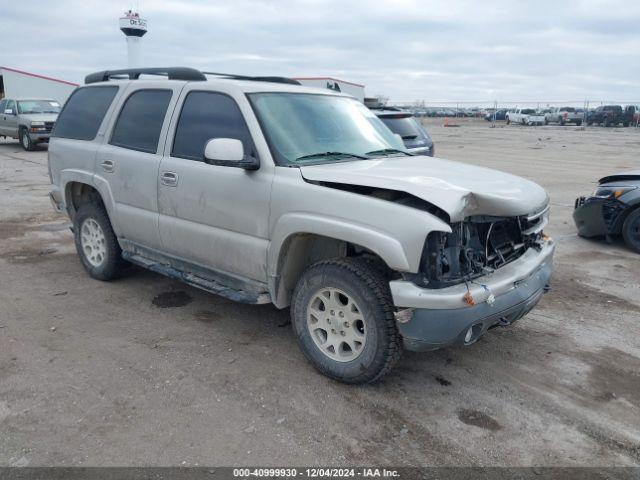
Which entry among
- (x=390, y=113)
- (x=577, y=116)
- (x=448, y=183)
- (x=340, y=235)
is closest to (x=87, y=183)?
(x=340, y=235)

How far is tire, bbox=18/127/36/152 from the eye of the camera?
19589mm

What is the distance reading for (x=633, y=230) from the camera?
7016 millimetres

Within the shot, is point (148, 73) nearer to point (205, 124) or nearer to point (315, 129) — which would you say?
point (205, 124)

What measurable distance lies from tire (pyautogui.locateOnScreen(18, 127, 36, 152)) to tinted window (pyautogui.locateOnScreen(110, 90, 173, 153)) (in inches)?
663

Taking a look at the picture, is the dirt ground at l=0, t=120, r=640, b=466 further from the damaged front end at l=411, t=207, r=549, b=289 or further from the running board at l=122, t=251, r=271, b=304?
the damaged front end at l=411, t=207, r=549, b=289

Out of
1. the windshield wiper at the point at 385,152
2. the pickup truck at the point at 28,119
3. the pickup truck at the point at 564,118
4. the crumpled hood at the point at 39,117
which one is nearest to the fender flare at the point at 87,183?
the windshield wiper at the point at 385,152

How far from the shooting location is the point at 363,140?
4527 millimetres

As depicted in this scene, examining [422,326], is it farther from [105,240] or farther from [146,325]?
[105,240]

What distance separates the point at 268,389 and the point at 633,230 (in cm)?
562

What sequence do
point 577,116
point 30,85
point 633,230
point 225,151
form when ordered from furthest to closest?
1. point 577,116
2. point 30,85
3. point 633,230
4. point 225,151

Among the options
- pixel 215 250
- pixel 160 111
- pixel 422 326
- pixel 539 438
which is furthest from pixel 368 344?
pixel 160 111

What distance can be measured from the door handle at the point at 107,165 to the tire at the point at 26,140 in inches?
659

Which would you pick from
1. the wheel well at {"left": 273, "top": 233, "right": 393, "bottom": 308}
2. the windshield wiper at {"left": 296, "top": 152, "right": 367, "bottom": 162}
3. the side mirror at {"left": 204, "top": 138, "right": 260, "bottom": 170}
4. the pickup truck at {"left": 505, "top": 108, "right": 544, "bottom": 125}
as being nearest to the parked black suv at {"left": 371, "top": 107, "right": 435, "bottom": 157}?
the windshield wiper at {"left": 296, "top": 152, "right": 367, "bottom": 162}

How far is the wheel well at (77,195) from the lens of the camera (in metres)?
5.73
